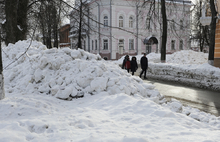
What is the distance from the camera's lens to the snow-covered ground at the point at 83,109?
9.97 ft

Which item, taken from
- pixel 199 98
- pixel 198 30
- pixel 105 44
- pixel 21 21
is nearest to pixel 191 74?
pixel 199 98

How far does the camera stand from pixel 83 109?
4.39 meters

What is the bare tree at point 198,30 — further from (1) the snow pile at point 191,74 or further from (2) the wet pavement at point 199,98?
(2) the wet pavement at point 199,98

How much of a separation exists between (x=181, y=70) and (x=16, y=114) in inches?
338

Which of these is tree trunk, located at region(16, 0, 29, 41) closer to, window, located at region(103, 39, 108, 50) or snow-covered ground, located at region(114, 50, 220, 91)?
snow-covered ground, located at region(114, 50, 220, 91)

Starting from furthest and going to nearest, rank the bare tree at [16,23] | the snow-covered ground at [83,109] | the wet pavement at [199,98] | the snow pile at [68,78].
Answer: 1. the bare tree at [16,23]
2. the wet pavement at [199,98]
3. the snow pile at [68,78]
4. the snow-covered ground at [83,109]

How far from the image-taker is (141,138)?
8.98ft

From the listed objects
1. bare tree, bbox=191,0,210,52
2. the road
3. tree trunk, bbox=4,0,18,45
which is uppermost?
bare tree, bbox=191,0,210,52

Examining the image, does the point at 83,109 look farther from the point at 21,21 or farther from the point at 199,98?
the point at 21,21

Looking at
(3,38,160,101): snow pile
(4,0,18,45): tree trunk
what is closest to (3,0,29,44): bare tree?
(4,0,18,45): tree trunk

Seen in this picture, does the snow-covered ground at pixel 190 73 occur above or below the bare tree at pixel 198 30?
below

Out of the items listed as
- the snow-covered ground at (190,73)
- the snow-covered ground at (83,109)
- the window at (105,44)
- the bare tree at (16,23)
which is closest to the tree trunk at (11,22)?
the bare tree at (16,23)

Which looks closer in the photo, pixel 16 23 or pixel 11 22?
pixel 11 22

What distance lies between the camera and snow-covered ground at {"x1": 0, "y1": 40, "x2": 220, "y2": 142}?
304 cm
